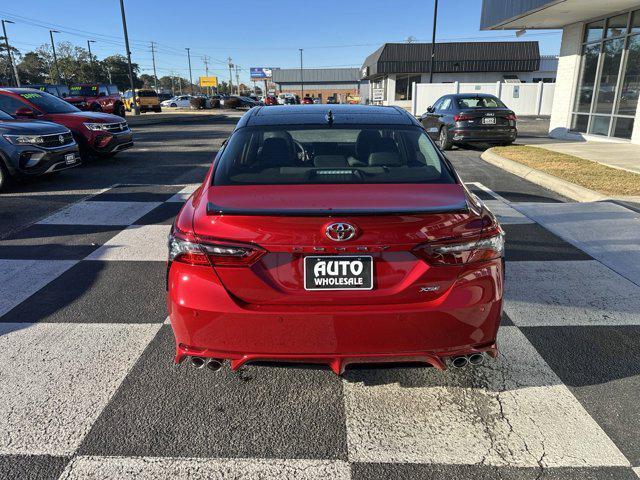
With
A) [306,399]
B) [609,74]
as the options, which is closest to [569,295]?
[306,399]

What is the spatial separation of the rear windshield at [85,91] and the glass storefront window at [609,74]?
26.3m

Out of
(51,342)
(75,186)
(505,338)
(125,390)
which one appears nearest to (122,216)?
(75,186)

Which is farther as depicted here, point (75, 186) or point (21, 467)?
point (75, 186)

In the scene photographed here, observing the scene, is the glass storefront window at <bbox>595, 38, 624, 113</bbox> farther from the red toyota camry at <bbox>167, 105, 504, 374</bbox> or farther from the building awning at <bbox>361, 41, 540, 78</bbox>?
the building awning at <bbox>361, 41, 540, 78</bbox>

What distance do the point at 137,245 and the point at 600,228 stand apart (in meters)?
5.64

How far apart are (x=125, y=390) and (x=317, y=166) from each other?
1.79m

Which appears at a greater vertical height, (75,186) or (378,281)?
(378,281)

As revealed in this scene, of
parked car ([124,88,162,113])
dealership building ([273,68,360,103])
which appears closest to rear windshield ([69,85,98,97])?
parked car ([124,88,162,113])

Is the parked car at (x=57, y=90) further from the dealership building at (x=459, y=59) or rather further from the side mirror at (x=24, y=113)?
the dealership building at (x=459, y=59)

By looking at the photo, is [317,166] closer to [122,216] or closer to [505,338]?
[505,338]

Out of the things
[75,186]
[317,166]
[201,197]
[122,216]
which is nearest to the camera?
[201,197]

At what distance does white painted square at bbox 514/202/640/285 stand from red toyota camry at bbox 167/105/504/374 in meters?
3.01

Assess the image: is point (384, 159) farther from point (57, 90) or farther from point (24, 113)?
point (57, 90)

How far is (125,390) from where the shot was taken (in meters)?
2.88
